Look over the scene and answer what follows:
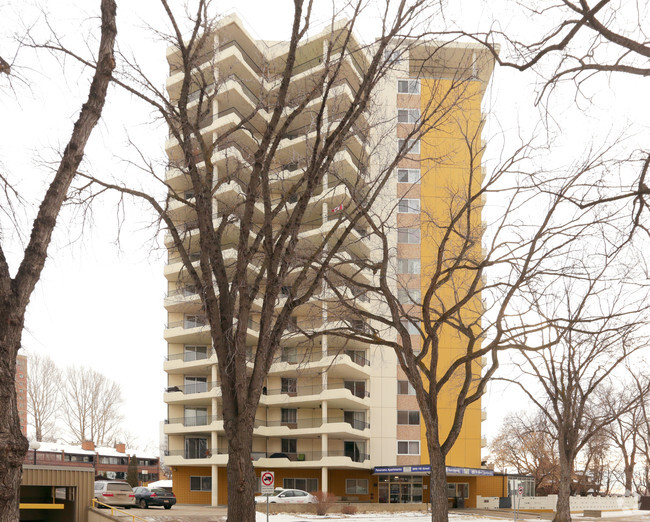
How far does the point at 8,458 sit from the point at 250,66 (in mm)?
48864

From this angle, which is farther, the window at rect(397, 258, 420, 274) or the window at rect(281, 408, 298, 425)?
the window at rect(397, 258, 420, 274)

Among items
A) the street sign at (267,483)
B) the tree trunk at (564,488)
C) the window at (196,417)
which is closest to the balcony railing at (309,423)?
the window at (196,417)

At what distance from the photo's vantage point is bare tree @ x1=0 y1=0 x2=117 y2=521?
5.87m

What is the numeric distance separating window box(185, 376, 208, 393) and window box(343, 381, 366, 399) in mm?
10469

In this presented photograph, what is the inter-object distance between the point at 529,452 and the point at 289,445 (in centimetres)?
3710

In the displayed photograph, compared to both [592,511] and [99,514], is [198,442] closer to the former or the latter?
[99,514]

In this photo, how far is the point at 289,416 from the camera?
50156 millimetres

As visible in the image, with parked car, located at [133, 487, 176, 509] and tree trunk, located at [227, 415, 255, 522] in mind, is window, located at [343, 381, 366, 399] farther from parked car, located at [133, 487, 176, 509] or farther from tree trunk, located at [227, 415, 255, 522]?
tree trunk, located at [227, 415, 255, 522]

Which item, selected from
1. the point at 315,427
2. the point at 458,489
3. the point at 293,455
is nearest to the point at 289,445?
the point at 293,455

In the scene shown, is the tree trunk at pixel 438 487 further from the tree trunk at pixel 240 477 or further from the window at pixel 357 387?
the window at pixel 357 387

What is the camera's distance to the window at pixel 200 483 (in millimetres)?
48562

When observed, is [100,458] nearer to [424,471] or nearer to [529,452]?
[424,471]

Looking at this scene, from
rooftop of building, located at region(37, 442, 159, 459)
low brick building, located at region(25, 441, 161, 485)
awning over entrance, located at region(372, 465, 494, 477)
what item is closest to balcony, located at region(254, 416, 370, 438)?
awning over entrance, located at region(372, 465, 494, 477)

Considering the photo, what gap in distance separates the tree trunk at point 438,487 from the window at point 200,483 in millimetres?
34756
